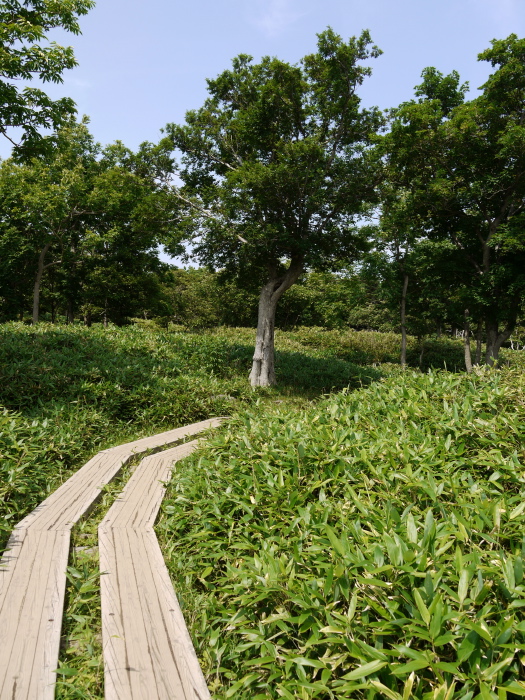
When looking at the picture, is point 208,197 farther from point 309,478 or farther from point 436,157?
point 309,478

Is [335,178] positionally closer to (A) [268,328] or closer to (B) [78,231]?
(A) [268,328]

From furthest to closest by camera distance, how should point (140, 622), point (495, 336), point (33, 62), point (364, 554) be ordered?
1. point (495, 336)
2. point (33, 62)
3. point (140, 622)
4. point (364, 554)

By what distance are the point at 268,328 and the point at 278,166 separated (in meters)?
5.00

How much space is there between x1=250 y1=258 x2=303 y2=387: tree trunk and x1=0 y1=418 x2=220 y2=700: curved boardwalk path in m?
8.08

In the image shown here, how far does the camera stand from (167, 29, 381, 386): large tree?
12086mm

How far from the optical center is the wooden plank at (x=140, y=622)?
2414 mm

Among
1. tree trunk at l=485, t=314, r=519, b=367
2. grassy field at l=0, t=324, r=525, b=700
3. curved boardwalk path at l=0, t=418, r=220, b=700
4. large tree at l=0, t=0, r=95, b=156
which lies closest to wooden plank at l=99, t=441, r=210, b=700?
curved boardwalk path at l=0, t=418, r=220, b=700

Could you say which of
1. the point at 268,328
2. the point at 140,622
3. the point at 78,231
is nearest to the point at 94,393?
the point at 140,622

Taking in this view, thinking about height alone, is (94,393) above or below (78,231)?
below

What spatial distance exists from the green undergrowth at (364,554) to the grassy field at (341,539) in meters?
0.01

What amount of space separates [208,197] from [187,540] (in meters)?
11.4

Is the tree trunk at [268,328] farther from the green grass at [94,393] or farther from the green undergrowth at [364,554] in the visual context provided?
the green undergrowth at [364,554]

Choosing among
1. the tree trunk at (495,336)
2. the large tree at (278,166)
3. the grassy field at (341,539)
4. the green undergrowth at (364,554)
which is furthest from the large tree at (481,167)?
the green undergrowth at (364,554)

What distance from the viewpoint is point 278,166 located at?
11562 mm
